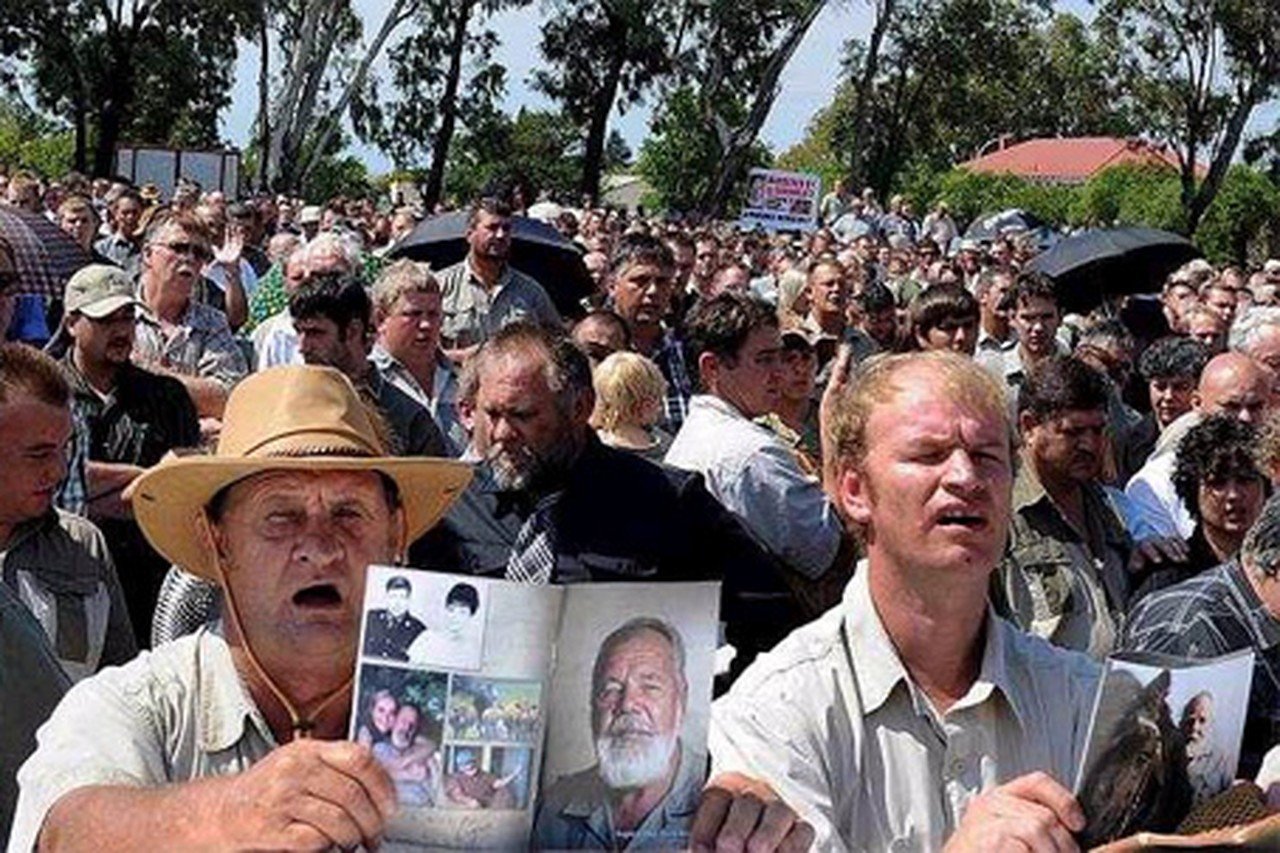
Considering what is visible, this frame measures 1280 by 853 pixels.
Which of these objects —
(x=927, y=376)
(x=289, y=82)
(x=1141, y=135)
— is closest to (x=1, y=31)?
(x=289, y=82)

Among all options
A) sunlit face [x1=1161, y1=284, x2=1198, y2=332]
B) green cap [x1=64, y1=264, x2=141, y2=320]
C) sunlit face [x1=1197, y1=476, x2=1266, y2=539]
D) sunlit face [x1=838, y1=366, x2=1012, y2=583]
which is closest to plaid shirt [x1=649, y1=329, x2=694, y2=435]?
green cap [x1=64, y1=264, x2=141, y2=320]

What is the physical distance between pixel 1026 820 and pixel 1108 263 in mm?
11129

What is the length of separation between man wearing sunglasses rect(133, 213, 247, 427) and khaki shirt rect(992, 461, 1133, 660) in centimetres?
353

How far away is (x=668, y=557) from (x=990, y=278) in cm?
628

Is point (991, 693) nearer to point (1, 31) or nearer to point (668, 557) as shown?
point (668, 557)

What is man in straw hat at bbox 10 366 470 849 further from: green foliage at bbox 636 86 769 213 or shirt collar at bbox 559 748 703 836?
green foliage at bbox 636 86 769 213

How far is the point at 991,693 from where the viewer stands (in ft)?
9.76

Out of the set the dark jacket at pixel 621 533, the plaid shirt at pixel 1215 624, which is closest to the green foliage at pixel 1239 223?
the dark jacket at pixel 621 533

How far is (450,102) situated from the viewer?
44.9 metres

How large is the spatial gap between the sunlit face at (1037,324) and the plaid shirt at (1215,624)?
530 cm

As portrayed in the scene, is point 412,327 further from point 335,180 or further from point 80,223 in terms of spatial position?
point 335,180

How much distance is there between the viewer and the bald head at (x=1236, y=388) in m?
7.10

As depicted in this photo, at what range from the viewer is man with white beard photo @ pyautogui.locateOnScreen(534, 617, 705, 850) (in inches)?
88.0

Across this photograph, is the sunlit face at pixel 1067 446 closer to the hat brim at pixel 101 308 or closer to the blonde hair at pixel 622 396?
the blonde hair at pixel 622 396
